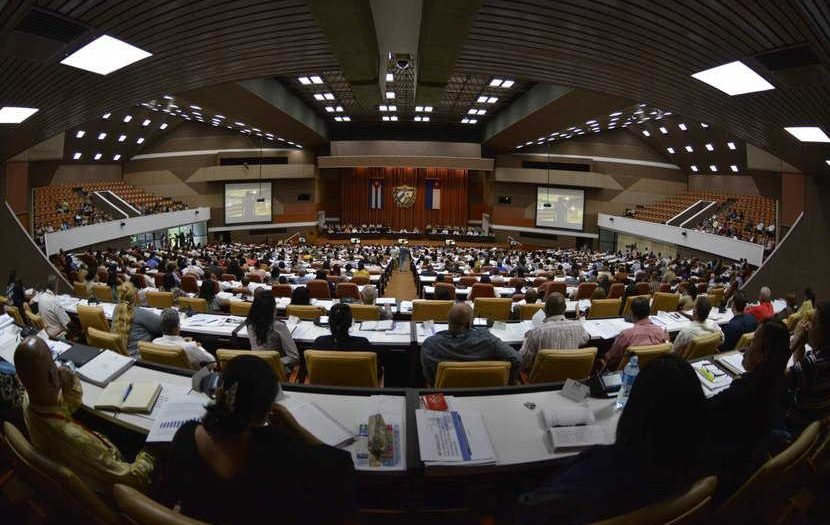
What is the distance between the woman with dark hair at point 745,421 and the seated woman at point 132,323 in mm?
5323

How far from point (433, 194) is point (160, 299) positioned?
90.7 feet

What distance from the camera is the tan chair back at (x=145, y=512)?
1.42m

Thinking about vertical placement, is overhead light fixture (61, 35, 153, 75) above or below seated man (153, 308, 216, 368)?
above

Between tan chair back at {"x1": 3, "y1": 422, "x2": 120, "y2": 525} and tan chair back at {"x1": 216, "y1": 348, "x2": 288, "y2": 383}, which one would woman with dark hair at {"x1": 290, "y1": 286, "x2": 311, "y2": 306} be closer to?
tan chair back at {"x1": 216, "y1": 348, "x2": 288, "y2": 383}

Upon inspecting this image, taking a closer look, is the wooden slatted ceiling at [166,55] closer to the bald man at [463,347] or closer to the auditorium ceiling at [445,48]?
the auditorium ceiling at [445,48]

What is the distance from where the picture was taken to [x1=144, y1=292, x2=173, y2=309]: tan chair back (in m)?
7.77

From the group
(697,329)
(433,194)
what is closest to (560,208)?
(433,194)

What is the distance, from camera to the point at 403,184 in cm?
3447

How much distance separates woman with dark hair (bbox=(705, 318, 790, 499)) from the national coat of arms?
32.5 meters

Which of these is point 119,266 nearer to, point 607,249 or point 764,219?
point 764,219

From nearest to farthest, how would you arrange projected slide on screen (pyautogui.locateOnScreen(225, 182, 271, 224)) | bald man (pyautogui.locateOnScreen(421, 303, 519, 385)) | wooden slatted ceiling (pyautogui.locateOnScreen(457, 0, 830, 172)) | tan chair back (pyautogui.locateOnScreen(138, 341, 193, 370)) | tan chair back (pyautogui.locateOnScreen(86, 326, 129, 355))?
1. tan chair back (pyautogui.locateOnScreen(138, 341, 193, 370))
2. bald man (pyautogui.locateOnScreen(421, 303, 519, 385))
3. tan chair back (pyautogui.locateOnScreen(86, 326, 129, 355))
4. wooden slatted ceiling (pyautogui.locateOnScreen(457, 0, 830, 172))
5. projected slide on screen (pyautogui.locateOnScreen(225, 182, 271, 224))

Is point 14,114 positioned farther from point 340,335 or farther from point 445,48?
point 340,335

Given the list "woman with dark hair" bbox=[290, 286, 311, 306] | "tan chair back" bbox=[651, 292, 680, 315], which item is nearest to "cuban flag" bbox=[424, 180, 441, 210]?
"tan chair back" bbox=[651, 292, 680, 315]

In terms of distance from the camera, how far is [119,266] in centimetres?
1471
